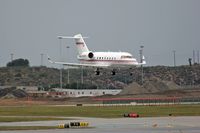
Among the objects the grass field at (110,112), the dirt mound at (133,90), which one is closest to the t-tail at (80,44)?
the dirt mound at (133,90)

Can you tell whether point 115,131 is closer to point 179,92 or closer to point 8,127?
point 8,127

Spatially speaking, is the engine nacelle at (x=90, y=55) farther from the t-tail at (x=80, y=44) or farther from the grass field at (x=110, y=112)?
the grass field at (x=110, y=112)

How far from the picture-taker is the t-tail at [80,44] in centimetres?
14550

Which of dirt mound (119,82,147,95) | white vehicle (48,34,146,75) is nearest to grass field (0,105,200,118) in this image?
white vehicle (48,34,146,75)

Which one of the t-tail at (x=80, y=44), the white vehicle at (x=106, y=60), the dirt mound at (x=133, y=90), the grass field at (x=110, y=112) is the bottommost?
the grass field at (x=110, y=112)

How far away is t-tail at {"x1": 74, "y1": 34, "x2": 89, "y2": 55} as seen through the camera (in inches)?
5728

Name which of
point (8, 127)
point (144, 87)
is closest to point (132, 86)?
point (144, 87)

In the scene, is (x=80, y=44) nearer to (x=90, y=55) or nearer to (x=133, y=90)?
(x=90, y=55)

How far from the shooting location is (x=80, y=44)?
5807 inches

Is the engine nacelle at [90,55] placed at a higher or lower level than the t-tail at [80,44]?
lower

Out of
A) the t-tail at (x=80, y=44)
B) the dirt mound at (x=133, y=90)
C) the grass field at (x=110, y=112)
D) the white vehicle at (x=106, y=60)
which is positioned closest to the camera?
the grass field at (x=110, y=112)

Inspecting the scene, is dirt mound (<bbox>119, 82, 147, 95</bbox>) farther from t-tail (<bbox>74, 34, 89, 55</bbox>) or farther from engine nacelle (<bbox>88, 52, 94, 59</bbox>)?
engine nacelle (<bbox>88, 52, 94, 59</bbox>)

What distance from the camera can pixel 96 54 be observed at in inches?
5448

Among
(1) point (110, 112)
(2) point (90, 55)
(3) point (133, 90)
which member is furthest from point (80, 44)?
(1) point (110, 112)
